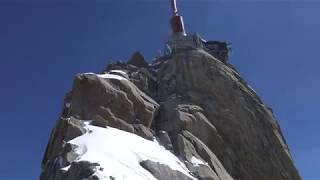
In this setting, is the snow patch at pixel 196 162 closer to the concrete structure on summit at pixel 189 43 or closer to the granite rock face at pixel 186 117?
the granite rock face at pixel 186 117

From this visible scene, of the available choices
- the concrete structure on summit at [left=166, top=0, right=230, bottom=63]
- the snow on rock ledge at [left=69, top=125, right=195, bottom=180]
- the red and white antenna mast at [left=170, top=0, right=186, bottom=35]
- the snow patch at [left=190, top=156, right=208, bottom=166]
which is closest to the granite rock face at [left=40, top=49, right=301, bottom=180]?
the snow patch at [left=190, top=156, right=208, bottom=166]

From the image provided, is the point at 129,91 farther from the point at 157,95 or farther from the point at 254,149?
the point at 254,149

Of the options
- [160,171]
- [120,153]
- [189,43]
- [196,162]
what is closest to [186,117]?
[196,162]

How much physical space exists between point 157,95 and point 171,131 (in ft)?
46.9

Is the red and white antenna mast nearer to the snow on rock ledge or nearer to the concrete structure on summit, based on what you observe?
the concrete structure on summit

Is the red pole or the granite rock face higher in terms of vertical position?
the red pole

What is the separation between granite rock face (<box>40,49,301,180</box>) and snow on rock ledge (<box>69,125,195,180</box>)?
1253mm

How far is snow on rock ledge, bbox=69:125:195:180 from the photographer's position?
43.9 metres

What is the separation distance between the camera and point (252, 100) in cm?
8294

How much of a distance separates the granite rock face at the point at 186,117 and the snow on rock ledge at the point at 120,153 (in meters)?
1.25

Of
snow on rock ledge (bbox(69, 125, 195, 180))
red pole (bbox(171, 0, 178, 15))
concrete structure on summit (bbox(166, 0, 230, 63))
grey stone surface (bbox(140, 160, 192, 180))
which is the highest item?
red pole (bbox(171, 0, 178, 15))

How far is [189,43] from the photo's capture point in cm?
9738

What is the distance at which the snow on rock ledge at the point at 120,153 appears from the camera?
1729 inches

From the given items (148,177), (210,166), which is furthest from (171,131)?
(148,177)
